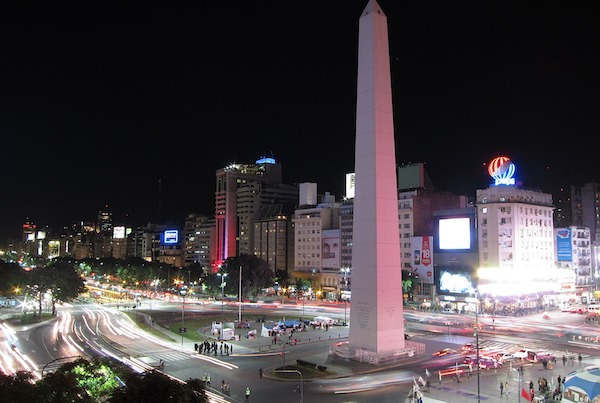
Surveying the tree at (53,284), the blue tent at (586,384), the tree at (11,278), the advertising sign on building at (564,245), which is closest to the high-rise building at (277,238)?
the advertising sign on building at (564,245)

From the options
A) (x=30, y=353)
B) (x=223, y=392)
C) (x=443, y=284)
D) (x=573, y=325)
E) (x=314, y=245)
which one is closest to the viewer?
(x=223, y=392)

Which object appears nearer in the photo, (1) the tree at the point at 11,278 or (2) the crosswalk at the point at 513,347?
(2) the crosswalk at the point at 513,347

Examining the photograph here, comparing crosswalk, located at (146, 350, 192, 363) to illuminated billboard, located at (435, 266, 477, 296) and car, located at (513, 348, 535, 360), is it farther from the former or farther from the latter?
illuminated billboard, located at (435, 266, 477, 296)

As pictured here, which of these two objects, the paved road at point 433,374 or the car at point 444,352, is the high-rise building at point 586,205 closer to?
the paved road at point 433,374

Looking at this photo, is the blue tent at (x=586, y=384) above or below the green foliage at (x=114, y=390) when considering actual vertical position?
below

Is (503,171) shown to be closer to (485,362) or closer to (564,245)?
(564,245)

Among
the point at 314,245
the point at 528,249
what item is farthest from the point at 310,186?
the point at 528,249

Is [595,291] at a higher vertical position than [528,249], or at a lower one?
lower

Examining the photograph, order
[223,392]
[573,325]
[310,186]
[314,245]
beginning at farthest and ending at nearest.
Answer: [310,186] < [314,245] < [573,325] < [223,392]

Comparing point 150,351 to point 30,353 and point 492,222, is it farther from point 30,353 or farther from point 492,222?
point 492,222
